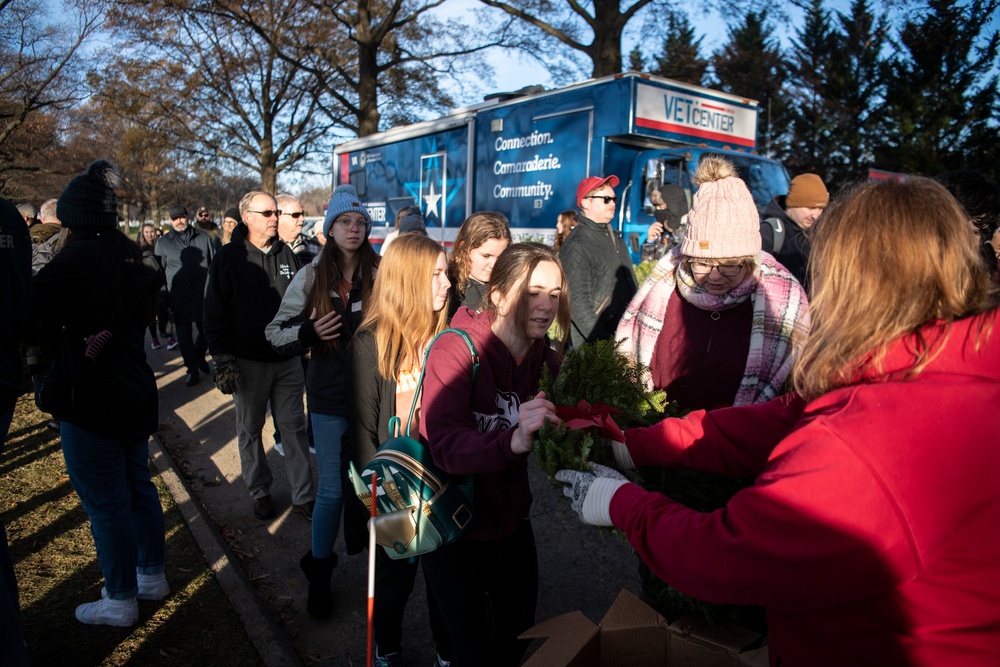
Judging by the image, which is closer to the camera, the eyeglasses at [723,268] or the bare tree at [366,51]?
the eyeglasses at [723,268]

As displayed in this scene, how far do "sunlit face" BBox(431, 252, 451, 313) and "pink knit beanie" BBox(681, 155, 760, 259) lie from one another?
108cm

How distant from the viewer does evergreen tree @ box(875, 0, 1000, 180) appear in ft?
69.1

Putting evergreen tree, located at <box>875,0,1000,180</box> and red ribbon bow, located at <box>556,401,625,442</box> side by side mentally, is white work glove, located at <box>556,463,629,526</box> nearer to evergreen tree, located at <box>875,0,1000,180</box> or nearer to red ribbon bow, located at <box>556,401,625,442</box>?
red ribbon bow, located at <box>556,401,625,442</box>

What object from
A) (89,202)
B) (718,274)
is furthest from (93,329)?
(718,274)

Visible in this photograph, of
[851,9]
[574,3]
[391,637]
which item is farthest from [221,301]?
[851,9]

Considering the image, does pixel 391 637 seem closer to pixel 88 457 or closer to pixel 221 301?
pixel 88 457

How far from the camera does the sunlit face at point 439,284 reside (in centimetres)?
303

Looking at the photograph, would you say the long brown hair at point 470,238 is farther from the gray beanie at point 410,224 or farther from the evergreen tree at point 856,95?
the evergreen tree at point 856,95

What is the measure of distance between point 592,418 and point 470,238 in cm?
215

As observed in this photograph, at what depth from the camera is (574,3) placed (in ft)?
49.7

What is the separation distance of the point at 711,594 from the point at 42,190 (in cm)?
4071

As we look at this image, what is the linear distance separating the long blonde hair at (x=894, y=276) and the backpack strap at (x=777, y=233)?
13.1 feet

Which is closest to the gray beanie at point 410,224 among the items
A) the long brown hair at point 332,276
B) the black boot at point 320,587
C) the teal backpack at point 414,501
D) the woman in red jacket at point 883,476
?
the long brown hair at point 332,276

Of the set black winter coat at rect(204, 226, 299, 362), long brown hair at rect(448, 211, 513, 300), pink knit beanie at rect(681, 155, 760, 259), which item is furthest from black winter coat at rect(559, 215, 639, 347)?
pink knit beanie at rect(681, 155, 760, 259)
